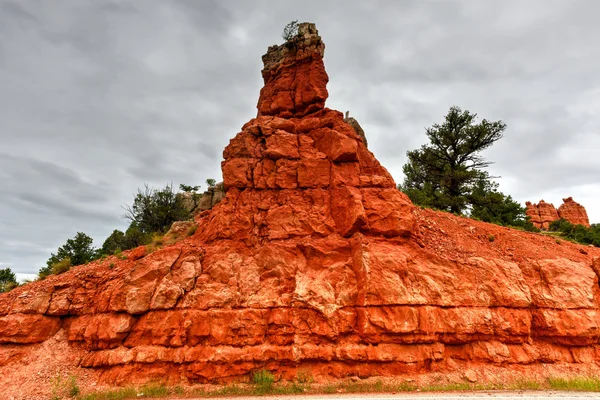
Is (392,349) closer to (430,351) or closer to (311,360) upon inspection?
(430,351)

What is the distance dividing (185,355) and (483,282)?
459 inches

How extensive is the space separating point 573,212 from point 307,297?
69701 millimetres

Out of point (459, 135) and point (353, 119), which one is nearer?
point (353, 119)

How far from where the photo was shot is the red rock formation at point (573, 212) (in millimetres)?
60787

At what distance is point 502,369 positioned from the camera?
12.1m

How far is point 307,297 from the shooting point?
40.8 feet

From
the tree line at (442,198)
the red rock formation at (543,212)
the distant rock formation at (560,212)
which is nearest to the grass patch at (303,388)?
the tree line at (442,198)

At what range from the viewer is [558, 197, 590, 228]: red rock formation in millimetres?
60787

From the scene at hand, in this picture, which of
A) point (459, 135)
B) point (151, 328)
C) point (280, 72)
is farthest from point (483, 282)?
point (459, 135)

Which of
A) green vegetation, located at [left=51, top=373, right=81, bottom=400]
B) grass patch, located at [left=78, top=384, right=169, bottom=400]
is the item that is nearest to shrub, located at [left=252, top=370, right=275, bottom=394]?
grass patch, located at [left=78, top=384, right=169, bottom=400]

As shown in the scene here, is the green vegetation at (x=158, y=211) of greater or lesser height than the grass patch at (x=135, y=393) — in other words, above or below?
above

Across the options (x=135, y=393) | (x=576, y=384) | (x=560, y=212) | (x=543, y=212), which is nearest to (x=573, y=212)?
(x=560, y=212)

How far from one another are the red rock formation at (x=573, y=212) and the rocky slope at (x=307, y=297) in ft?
185

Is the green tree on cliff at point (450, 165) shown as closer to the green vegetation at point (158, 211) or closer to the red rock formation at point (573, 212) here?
the green vegetation at point (158, 211)
